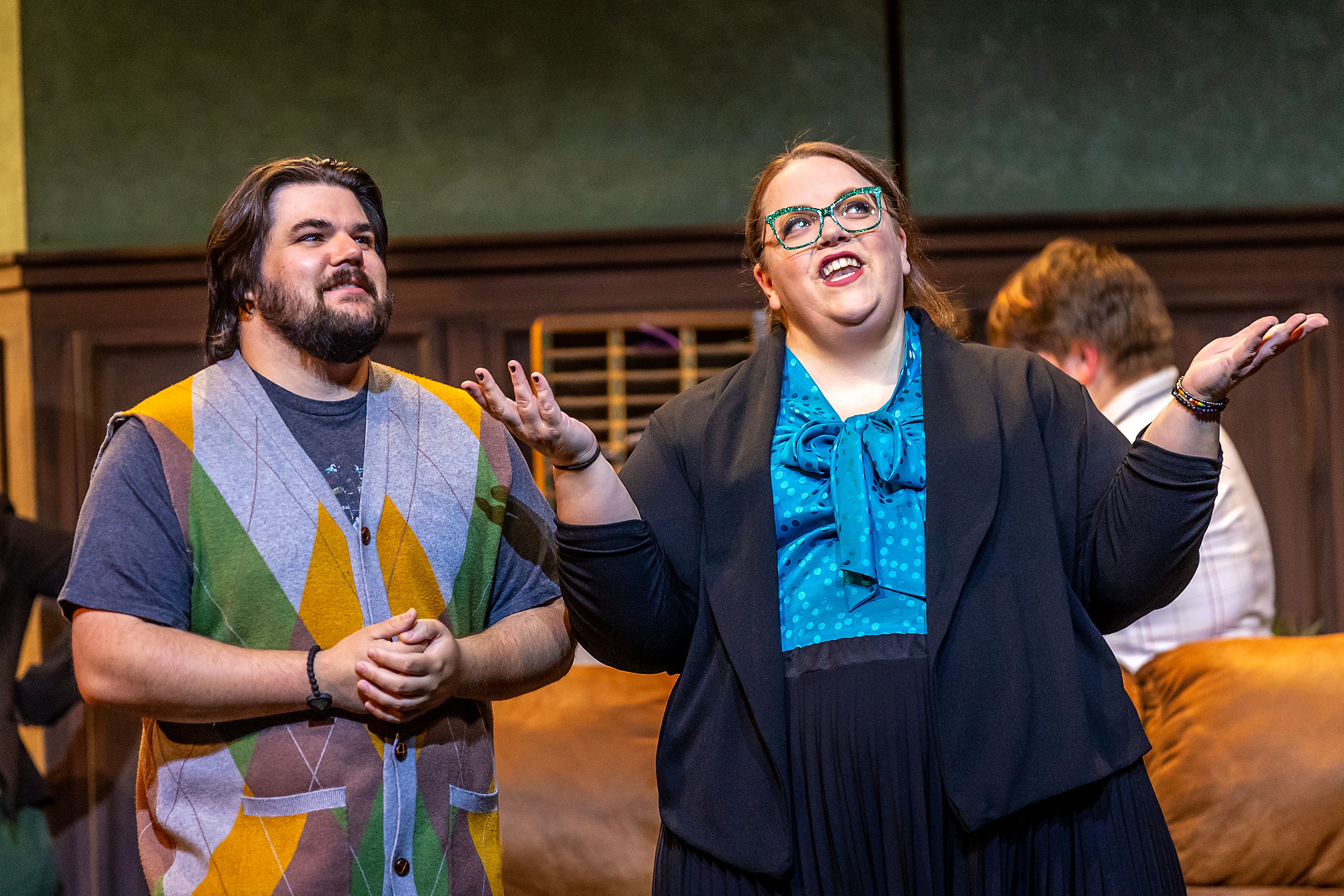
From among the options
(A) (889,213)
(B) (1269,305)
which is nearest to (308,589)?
(A) (889,213)

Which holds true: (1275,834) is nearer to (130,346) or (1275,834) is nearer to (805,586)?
(805,586)

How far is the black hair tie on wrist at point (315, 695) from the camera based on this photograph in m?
1.64

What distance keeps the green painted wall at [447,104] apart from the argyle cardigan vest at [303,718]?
207 centimetres

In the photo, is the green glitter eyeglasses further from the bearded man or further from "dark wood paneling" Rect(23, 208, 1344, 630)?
"dark wood paneling" Rect(23, 208, 1344, 630)

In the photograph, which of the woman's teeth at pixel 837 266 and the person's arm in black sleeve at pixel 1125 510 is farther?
the woman's teeth at pixel 837 266

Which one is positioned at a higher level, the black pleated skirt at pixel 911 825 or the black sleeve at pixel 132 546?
the black sleeve at pixel 132 546

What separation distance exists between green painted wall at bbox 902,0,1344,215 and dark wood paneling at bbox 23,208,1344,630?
0.16 m

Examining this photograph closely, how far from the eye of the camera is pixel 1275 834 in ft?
7.89

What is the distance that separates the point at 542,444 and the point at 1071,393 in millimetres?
756

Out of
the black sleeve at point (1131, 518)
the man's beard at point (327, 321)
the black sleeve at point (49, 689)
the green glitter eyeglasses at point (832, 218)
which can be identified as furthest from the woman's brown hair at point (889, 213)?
the black sleeve at point (49, 689)

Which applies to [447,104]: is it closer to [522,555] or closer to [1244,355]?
Answer: [522,555]

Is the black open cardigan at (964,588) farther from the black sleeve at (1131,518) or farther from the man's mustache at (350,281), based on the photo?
the man's mustache at (350,281)

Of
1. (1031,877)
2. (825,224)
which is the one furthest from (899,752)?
(825,224)

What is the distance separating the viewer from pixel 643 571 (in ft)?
5.56
